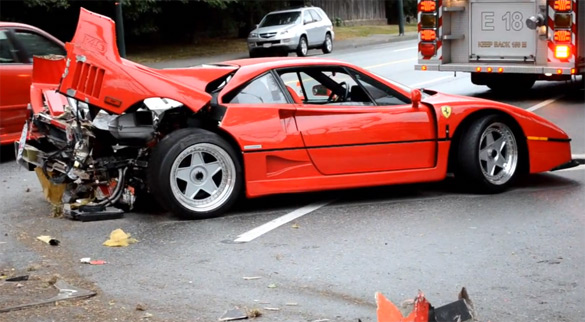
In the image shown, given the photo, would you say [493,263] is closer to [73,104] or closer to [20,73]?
[73,104]

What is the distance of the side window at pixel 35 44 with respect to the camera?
39.5 ft

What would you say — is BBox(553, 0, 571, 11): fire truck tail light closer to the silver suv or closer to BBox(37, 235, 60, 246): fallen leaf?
BBox(37, 235, 60, 246): fallen leaf

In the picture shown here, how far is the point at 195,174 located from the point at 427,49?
906 centimetres

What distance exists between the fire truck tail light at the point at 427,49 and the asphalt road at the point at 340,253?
678 centimetres

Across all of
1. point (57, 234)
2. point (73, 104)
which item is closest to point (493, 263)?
point (57, 234)

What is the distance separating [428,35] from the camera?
16.4m

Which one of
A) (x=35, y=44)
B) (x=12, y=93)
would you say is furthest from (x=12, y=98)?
(x=35, y=44)

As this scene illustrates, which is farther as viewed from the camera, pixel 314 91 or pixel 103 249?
pixel 314 91

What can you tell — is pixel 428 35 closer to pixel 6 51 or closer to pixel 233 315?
pixel 6 51

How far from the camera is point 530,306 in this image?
19.2 ft

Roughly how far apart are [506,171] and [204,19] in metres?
29.6

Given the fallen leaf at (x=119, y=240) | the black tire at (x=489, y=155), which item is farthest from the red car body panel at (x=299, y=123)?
the fallen leaf at (x=119, y=240)

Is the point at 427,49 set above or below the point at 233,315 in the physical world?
above

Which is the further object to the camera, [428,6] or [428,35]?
[428,35]
